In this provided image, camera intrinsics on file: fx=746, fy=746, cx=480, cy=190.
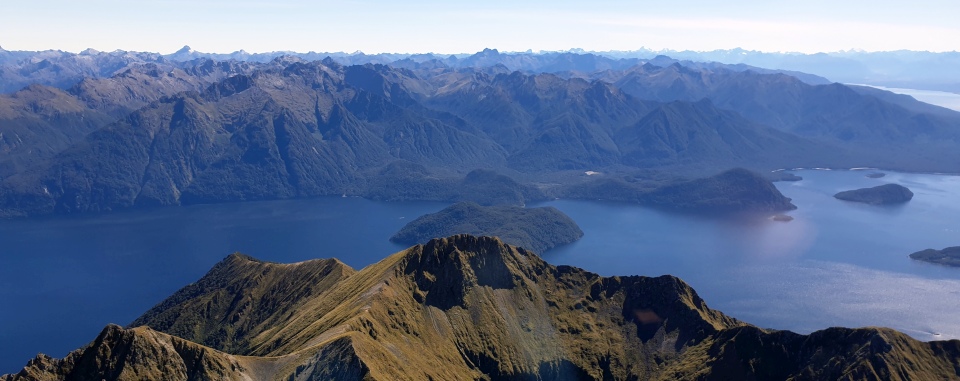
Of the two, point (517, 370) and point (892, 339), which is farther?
point (517, 370)

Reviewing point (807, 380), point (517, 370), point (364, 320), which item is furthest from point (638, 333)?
point (364, 320)

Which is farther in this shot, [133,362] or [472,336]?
[472,336]

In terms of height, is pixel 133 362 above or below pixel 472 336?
above

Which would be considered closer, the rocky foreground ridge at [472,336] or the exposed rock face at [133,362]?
the exposed rock face at [133,362]

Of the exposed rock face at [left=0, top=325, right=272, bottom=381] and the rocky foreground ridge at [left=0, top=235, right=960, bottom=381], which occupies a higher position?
the exposed rock face at [left=0, top=325, right=272, bottom=381]

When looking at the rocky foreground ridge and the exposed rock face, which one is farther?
the rocky foreground ridge

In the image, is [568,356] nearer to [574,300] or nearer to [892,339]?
[574,300]

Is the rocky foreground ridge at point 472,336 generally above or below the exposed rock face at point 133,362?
below

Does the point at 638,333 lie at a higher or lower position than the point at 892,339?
lower
